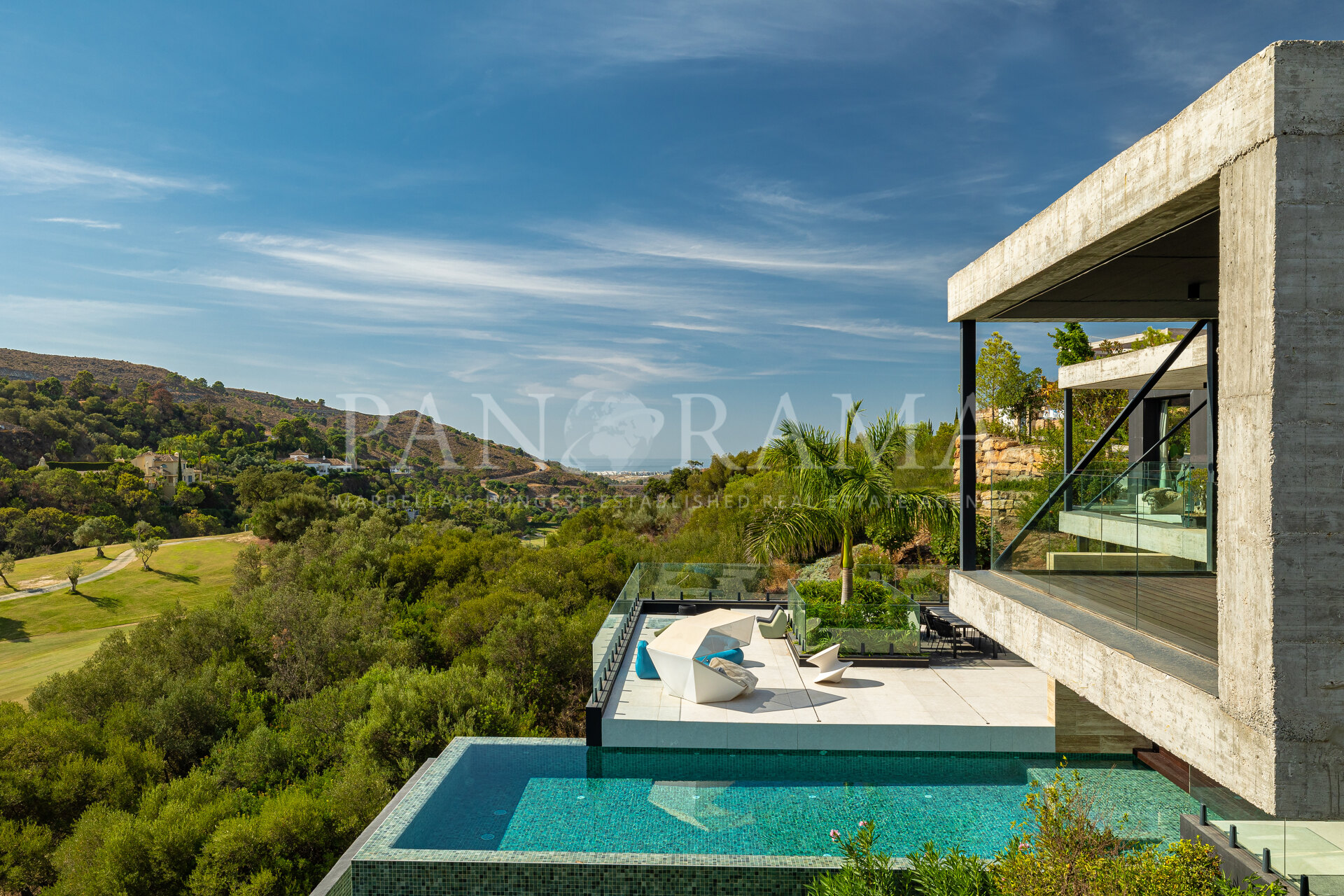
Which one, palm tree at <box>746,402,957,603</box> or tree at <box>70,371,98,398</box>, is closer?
palm tree at <box>746,402,957,603</box>

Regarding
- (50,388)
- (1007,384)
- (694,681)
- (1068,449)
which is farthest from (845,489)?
(50,388)

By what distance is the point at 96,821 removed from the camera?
353 inches

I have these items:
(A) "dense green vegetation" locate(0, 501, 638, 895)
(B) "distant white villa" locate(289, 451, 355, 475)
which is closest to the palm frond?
(A) "dense green vegetation" locate(0, 501, 638, 895)

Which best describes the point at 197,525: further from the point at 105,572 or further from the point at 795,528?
the point at 795,528

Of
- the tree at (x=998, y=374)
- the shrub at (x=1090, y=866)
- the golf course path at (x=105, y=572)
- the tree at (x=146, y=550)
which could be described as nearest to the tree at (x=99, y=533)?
the golf course path at (x=105, y=572)

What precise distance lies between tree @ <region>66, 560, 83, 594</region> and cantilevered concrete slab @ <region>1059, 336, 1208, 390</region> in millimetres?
52940

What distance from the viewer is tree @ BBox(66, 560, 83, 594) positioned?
133 ft

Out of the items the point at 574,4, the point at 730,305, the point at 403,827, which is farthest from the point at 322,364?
the point at 403,827

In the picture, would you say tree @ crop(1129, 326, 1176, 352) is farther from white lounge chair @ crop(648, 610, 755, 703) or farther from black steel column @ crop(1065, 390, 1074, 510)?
white lounge chair @ crop(648, 610, 755, 703)

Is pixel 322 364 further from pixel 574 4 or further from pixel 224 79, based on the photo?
pixel 574 4

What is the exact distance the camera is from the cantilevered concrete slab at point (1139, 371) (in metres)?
12.0

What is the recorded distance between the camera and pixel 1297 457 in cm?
281

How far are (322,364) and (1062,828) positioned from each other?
51640 mm

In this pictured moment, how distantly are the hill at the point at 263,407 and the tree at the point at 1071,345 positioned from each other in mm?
44799
